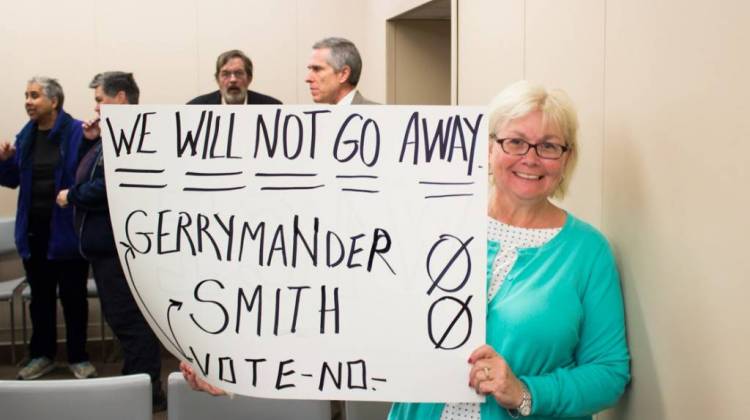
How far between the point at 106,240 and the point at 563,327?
9.27 feet

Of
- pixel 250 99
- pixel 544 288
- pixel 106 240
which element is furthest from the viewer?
pixel 250 99

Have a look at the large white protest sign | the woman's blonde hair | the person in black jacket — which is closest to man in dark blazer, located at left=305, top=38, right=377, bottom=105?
the person in black jacket

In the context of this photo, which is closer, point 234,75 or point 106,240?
point 106,240

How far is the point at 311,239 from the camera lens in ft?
5.02

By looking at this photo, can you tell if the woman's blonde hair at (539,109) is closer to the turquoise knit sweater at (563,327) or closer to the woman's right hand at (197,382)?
the turquoise knit sweater at (563,327)

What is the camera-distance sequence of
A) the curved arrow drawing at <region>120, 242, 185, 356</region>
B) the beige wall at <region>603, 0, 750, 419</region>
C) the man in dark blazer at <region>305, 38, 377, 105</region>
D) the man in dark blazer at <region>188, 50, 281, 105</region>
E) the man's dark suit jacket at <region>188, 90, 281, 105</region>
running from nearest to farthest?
the beige wall at <region>603, 0, 750, 419</region> → the curved arrow drawing at <region>120, 242, 185, 356</region> → the man in dark blazer at <region>305, 38, 377, 105</region> → the man in dark blazer at <region>188, 50, 281, 105</region> → the man's dark suit jacket at <region>188, 90, 281, 105</region>

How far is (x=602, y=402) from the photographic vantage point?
5.33ft

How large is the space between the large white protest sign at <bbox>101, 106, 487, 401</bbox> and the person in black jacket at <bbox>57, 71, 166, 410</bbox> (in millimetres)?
2367

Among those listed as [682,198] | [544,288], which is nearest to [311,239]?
[544,288]

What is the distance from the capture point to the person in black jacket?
3834 mm

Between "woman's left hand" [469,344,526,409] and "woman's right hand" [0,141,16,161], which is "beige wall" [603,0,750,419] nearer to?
"woman's left hand" [469,344,526,409]

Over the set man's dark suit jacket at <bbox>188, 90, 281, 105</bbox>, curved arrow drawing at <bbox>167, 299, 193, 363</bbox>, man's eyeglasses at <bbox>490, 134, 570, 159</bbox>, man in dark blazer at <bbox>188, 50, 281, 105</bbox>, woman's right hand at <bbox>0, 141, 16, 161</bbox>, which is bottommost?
curved arrow drawing at <bbox>167, 299, 193, 363</bbox>

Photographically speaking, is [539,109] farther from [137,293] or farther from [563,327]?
[137,293]

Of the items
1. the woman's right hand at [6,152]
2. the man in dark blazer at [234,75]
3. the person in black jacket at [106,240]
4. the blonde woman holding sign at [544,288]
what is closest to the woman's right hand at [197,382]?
the blonde woman holding sign at [544,288]
